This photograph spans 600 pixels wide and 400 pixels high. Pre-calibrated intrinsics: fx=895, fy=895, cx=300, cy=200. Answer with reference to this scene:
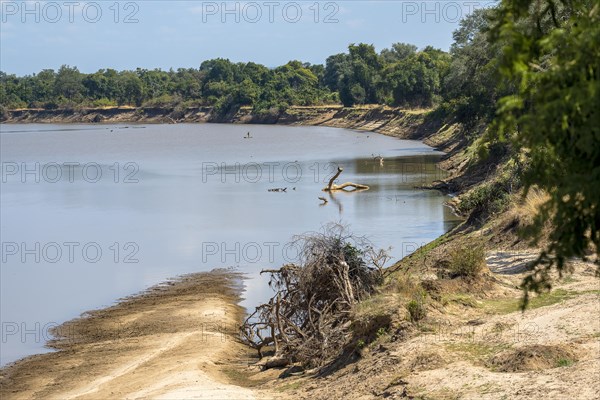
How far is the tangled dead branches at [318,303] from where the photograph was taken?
16062mm

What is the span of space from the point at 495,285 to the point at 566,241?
37.0ft

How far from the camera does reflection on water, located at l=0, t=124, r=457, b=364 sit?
91.7 ft

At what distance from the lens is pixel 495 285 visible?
58.3ft

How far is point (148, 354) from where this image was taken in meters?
19.5

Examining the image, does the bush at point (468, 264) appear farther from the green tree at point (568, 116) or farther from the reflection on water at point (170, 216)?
the green tree at point (568, 116)

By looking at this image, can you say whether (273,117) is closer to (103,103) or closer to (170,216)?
(103,103)

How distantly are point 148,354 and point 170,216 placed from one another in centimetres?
2359

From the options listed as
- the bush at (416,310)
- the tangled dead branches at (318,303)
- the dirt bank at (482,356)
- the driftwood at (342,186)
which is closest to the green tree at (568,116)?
the dirt bank at (482,356)

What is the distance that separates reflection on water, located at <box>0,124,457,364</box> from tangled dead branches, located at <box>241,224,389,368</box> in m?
6.89

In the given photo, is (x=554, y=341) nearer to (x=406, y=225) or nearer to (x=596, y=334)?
(x=596, y=334)

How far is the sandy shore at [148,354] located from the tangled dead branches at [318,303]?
1175 mm

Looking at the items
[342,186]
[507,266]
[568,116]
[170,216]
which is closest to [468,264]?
[507,266]

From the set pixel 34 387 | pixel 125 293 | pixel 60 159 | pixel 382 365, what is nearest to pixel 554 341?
pixel 382 365

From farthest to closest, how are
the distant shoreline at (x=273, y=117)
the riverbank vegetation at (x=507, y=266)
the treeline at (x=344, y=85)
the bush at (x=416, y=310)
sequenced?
the distant shoreline at (x=273, y=117), the treeline at (x=344, y=85), the bush at (x=416, y=310), the riverbank vegetation at (x=507, y=266)
